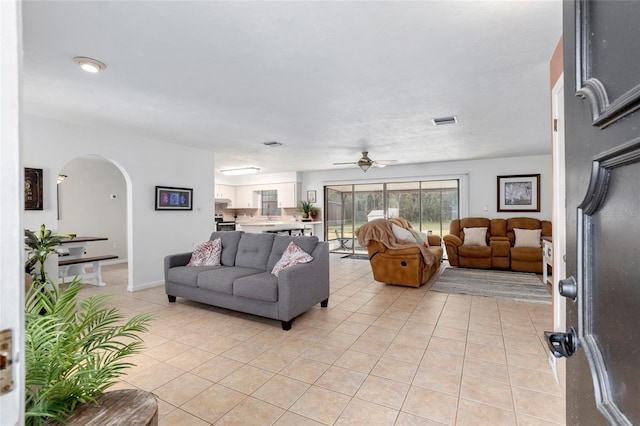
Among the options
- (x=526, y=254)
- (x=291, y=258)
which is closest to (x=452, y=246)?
(x=526, y=254)

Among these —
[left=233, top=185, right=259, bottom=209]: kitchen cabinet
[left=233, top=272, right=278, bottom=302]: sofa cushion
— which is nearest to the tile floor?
[left=233, top=272, right=278, bottom=302]: sofa cushion

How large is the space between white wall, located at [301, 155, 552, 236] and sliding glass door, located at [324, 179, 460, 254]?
0.23m

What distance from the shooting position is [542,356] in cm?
257

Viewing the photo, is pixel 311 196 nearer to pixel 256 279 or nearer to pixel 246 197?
pixel 246 197

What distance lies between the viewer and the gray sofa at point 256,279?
127 inches

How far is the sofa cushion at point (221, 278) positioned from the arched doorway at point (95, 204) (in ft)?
12.0

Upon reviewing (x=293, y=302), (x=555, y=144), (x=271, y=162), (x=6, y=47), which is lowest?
(x=293, y=302)

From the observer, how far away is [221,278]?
359cm

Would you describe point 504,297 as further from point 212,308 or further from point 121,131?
point 121,131

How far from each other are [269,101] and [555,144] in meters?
2.57

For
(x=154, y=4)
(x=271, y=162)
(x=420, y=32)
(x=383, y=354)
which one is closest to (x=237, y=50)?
(x=154, y=4)

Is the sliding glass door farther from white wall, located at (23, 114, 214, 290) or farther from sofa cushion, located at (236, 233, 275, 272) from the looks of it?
sofa cushion, located at (236, 233, 275, 272)

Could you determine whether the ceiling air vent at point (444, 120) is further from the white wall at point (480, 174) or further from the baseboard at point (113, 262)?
the baseboard at point (113, 262)

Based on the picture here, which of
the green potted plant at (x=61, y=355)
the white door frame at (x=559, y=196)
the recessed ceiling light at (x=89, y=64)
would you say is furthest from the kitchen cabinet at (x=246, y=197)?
the green potted plant at (x=61, y=355)
